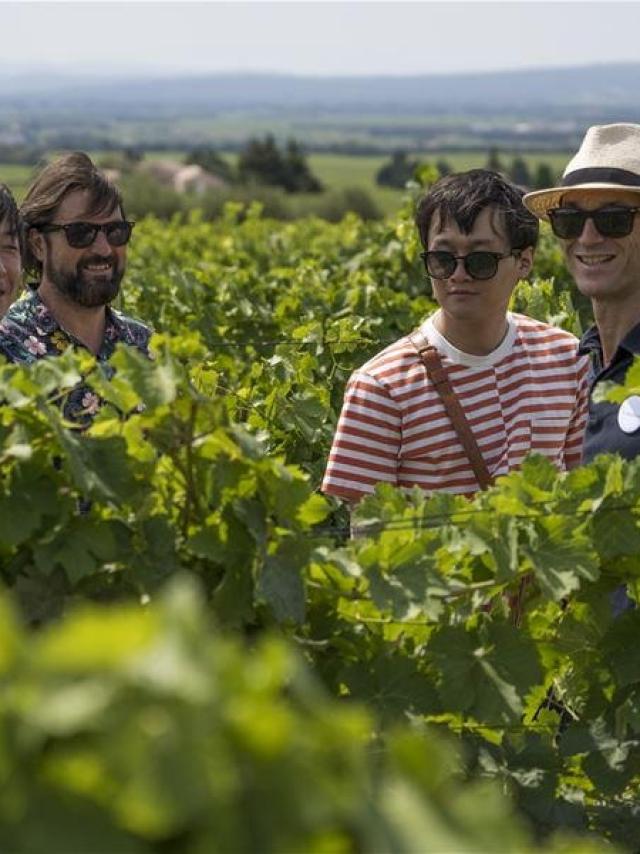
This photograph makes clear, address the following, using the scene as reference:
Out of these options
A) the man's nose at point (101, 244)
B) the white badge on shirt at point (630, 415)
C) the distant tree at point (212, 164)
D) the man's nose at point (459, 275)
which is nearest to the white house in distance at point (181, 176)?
the distant tree at point (212, 164)

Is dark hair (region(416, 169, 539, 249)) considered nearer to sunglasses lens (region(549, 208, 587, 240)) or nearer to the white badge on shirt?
sunglasses lens (region(549, 208, 587, 240))

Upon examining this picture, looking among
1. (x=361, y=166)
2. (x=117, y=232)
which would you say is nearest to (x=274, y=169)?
(x=361, y=166)

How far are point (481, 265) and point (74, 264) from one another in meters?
1.27

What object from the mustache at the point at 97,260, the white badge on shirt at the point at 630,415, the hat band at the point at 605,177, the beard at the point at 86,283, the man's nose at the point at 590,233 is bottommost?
the white badge on shirt at the point at 630,415

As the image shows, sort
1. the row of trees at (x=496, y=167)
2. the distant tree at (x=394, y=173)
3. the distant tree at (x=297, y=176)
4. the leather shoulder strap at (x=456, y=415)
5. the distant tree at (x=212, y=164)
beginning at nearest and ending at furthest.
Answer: the leather shoulder strap at (x=456, y=415)
the distant tree at (x=297, y=176)
the row of trees at (x=496, y=167)
the distant tree at (x=212, y=164)
the distant tree at (x=394, y=173)

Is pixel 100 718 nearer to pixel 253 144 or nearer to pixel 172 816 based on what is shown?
pixel 172 816

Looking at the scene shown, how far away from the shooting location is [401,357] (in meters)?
3.63

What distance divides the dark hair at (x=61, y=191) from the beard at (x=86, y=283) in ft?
0.49

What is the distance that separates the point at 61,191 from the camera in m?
4.42

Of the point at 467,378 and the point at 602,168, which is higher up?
the point at 602,168

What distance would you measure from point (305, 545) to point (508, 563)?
40 centimetres

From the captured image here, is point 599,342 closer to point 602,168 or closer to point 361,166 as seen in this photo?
point 602,168

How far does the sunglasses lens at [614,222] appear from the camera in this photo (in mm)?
3887

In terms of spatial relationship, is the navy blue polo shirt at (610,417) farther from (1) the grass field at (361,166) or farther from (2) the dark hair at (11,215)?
(1) the grass field at (361,166)
